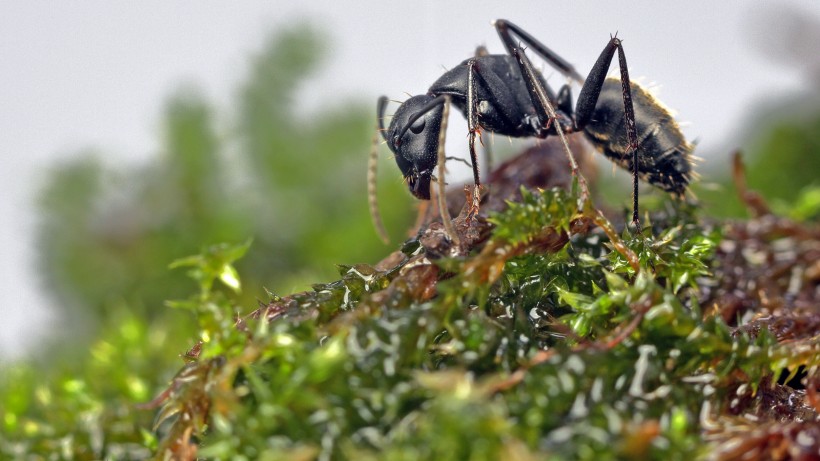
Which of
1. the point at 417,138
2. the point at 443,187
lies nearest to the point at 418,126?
the point at 417,138

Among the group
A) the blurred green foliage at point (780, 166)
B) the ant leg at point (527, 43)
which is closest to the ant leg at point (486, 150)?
the ant leg at point (527, 43)

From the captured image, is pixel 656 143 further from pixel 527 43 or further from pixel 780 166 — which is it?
pixel 780 166

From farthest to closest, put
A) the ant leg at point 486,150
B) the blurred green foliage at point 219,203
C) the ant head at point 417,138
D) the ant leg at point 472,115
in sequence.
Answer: the blurred green foliage at point 219,203, the ant leg at point 486,150, the ant head at point 417,138, the ant leg at point 472,115

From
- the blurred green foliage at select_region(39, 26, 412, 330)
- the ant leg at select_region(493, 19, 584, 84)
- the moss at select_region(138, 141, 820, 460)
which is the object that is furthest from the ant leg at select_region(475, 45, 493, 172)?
the moss at select_region(138, 141, 820, 460)

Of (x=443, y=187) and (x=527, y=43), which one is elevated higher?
(x=527, y=43)

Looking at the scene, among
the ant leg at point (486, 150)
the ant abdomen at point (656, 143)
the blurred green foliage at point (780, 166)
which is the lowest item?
the blurred green foliage at point (780, 166)

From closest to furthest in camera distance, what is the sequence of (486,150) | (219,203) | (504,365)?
(504,365)
(486,150)
(219,203)

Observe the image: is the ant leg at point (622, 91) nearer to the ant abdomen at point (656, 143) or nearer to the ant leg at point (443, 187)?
the ant abdomen at point (656, 143)
